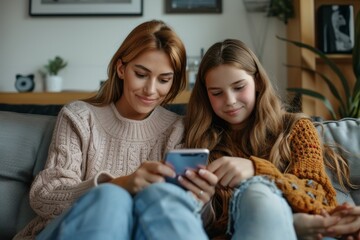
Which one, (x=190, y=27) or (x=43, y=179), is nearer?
(x=43, y=179)

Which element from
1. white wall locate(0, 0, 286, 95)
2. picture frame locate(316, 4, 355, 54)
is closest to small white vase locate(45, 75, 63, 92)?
white wall locate(0, 0, 286, 95)

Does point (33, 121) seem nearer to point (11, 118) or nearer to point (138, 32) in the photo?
point (11, 118)

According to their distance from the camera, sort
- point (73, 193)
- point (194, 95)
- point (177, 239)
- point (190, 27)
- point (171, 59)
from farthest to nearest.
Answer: point (190, 27), point (194, 95), point (171, 59), point (73, 193), point (177, 239)

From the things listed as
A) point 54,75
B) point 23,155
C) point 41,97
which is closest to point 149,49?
point 23,155

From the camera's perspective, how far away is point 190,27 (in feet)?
8.34

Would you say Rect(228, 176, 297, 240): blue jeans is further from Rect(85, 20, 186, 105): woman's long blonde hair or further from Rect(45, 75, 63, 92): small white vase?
Rect(45, 75, 63, 92): small white vase

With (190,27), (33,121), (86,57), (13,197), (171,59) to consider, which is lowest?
(13,197)

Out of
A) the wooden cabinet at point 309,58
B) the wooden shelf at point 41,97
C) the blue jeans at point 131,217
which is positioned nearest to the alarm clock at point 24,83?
the wooden shelf at point 41,97

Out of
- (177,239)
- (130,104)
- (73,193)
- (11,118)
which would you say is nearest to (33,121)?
(11,118)

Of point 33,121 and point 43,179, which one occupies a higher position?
point 33,121

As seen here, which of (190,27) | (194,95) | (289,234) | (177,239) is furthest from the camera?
(190,27)

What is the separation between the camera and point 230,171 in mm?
989

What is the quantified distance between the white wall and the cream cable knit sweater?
1286 millimetres

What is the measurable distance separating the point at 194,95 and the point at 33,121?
582mm
